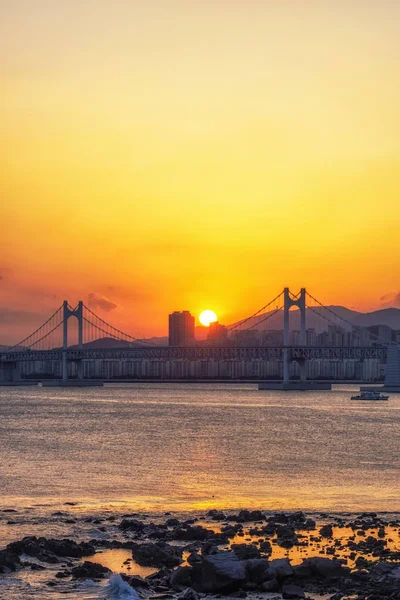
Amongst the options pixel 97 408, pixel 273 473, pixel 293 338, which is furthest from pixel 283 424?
pixel 293 338

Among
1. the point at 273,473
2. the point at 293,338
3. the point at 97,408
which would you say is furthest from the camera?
the point at 293,338

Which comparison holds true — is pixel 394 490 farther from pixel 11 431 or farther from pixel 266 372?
pixel 266 372

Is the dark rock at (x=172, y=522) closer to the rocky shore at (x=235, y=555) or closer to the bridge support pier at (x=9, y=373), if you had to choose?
the rocky shore at (x=235, y=555)

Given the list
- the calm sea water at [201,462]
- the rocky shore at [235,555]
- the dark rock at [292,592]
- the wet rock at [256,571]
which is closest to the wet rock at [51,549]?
the rocky shore at [235,555]

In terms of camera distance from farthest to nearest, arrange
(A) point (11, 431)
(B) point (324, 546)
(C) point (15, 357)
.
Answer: (C) point (15, 357)
(A) point (11, 431)
(B) point (324, 546)

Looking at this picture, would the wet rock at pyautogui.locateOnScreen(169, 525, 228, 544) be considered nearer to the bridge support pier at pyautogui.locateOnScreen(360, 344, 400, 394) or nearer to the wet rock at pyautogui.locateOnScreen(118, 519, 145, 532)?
the wet rock at pyautogui.locateOnScreen(118, 519, 145, 532)

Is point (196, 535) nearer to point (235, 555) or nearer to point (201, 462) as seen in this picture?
point (235, 555)

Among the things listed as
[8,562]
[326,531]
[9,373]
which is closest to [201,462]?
[326,531]
